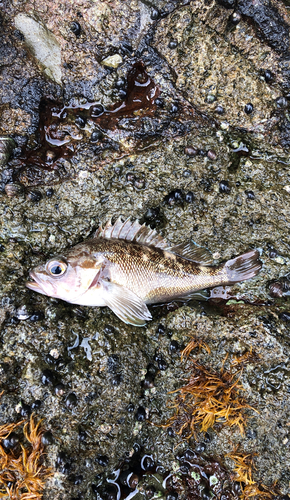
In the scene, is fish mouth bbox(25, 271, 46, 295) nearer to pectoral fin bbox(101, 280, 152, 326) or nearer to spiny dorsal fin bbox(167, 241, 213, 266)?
pectoral fin bbox(101, 280, 152, 326)

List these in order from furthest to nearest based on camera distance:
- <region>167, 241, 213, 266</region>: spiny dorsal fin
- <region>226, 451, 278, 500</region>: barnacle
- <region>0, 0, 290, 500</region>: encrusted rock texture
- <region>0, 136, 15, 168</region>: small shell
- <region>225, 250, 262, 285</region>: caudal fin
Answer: <region>167, 241, 213, 266</region>: spiny dorsal fin < <region>225, 250, 262, 285</region>: caudal fin < <region>0, 136, 15, 168</region>: small shell < <region>0, 0, 290, 500</region>: encrusted rock texture < <region>226, 451, 278, 500</region>: barnacle

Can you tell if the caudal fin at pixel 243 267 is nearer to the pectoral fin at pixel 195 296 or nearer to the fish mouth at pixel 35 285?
the pectoral fin at pixel 195 296

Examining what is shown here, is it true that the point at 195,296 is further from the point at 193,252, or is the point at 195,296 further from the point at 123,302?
the point at 123,302

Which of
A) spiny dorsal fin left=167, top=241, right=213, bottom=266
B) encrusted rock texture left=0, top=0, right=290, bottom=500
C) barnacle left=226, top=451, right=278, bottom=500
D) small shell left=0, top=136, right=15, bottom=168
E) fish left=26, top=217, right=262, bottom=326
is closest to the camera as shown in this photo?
barnacle left=226, top=451, right=278, bottom=500

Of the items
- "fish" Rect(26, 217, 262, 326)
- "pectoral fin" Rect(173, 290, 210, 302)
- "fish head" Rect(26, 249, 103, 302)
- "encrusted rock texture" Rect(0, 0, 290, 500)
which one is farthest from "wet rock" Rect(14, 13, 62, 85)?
"pectoral fin" Rect(173, 290, 210, 302)

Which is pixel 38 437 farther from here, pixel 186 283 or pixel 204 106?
pixel 204 106

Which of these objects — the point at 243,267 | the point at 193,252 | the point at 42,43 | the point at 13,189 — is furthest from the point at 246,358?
the point at 42,43

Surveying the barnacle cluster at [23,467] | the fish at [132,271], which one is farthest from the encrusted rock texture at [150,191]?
the barnacle cluster at [23,467]

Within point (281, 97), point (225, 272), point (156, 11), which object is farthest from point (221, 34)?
point (225, 272)
